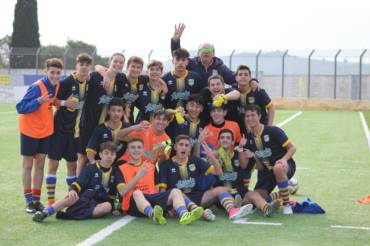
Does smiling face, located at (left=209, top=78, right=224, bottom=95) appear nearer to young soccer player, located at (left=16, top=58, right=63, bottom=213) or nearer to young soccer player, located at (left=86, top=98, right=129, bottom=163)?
young soccer player, located at (left=86, top=98, right=129, bottom=163)

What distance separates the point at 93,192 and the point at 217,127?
75.1 inches

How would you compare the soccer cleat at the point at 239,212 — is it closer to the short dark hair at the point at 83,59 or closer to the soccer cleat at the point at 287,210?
the soccer cleat at the point at 287,210

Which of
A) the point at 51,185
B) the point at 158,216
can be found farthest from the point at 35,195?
the point at 158,216

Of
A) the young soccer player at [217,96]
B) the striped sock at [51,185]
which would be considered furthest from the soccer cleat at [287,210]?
the striped sock at [51,185]

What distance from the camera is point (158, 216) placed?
6.31 m

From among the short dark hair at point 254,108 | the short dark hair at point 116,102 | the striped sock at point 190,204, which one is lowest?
the striped sock at point 190,204

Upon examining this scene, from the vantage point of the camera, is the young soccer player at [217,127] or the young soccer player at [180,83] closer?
the young soccer player at [217,127]

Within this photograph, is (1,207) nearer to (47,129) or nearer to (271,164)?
(47,129)

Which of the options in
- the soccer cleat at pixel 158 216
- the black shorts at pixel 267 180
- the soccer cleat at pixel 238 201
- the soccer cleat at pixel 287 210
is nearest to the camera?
the soccer cleat at pixel 158 216

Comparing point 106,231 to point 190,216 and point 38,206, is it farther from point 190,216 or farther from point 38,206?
point 38,206

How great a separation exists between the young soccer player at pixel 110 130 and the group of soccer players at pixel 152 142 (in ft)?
0.04

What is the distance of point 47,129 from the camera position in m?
7.20

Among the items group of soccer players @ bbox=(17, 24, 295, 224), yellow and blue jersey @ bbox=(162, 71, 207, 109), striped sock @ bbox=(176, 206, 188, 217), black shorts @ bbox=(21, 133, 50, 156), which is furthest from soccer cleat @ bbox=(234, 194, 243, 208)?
black shorts @ bbox=(21, 133, 50, 156)

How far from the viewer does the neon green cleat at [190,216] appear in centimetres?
631
